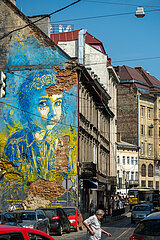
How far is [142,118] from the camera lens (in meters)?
93.4

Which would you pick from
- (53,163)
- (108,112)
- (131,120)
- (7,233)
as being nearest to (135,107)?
(131,120)

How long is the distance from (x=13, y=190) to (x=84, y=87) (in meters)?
10.8

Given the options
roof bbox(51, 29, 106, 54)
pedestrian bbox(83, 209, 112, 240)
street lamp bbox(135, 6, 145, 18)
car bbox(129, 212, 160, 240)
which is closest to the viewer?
car bbox(129, 212, 160, 240)

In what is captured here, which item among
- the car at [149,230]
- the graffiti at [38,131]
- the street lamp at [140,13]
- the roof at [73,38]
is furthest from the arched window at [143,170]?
the car at [149,230]

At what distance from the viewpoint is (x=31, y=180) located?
36625 mm

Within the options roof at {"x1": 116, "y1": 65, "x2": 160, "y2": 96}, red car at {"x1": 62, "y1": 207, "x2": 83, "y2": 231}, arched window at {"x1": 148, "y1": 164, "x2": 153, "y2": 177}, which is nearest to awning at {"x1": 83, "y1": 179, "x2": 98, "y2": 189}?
red car at {"x1": 62, "y1": 207, "x2": 83, "y2": 231}

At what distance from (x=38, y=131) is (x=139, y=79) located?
63080 millimetres

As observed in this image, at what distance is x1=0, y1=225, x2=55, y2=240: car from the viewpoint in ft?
21.5

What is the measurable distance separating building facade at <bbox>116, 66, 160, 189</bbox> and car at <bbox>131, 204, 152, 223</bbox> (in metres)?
53.0

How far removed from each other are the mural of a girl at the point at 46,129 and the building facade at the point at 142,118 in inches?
2131

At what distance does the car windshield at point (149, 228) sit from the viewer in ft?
33.3

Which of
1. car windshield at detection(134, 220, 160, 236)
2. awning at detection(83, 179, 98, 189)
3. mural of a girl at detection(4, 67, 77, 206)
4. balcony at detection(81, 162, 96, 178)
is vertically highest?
mural of a girl at detection(4, 67, 77, 206)

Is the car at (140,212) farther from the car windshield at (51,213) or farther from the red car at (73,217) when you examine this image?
the car windshield at (51,213)

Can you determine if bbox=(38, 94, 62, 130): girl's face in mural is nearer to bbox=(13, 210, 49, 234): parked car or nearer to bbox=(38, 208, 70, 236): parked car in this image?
bbox=(38, 208, 70, 236): parked car
